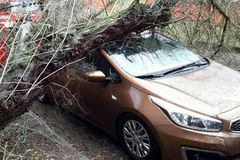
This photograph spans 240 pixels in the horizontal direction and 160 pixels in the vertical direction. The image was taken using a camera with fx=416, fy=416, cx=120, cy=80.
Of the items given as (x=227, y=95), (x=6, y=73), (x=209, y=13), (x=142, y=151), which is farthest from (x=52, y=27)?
(x=209, y=13)

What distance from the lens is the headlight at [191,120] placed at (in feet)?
15.4

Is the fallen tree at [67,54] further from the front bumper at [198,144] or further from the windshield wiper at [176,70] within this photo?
the front bumper at [198,144]

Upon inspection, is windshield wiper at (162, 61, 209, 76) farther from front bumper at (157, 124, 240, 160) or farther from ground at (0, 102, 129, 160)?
ground at (0, 102, 129, 160)

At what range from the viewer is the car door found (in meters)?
5.58

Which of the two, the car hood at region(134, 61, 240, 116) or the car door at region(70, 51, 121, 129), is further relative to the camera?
the car door at region(70, 51, 121, 129)

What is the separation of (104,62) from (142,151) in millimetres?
1349

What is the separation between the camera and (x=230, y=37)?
8.55 metres

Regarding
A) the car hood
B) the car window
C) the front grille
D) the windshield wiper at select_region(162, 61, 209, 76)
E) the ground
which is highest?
the car window

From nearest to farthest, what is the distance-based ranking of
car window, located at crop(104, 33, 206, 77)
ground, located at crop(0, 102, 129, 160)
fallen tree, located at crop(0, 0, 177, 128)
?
fallen tree, located at crop(0, 0, 177, 128) → ground, located at crop(0, 102, 129, 160) → car window, located at crop(104, 33, 206, 77)

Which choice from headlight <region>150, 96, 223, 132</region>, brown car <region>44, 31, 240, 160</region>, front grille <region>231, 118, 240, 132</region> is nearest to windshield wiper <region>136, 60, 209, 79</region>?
brown car <region>44, 31, 240, 160</region>

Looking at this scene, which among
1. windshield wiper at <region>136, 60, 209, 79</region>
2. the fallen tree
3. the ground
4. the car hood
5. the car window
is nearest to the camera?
the fallen tree

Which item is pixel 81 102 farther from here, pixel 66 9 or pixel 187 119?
pixel 187 119

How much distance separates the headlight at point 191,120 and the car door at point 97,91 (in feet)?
2.86

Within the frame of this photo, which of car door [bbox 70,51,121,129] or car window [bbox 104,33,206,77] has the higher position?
car window [bbox 104,33,206,77]
